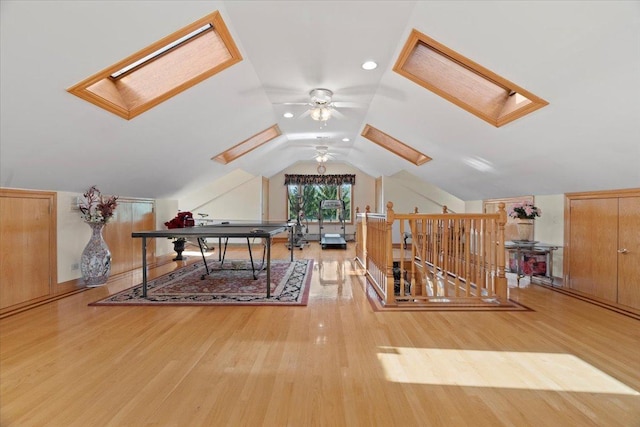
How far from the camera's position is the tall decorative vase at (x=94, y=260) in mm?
4191

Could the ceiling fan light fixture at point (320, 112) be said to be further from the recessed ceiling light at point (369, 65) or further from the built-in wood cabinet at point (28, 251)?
the built-in wood cabinet at point (28, 251)

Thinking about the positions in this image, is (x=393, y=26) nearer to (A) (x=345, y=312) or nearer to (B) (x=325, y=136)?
(A) (x=345, y=312)

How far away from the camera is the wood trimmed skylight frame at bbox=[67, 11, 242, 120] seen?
290 cm

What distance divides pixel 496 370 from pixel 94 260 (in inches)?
184

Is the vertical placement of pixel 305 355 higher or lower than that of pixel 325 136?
lower

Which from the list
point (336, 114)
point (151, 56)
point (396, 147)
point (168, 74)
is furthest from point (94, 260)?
point (396, 147)

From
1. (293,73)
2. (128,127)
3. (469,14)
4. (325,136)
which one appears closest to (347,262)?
(325,136)

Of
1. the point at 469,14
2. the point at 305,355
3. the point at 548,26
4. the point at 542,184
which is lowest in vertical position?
the point at 305,355

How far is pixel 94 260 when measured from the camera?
421 centimetres

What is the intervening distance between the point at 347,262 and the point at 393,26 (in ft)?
14.6

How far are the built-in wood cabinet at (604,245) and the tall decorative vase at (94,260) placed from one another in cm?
611

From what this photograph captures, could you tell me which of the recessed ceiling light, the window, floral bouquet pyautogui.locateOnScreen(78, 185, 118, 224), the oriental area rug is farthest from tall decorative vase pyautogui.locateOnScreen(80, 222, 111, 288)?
the window

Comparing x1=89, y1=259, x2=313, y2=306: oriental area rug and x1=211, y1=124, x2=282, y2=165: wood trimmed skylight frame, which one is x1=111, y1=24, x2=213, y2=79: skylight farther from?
x1=211, y1=124, x2=282, y2=165: wood trimmed skylight frame

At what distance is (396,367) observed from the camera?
2.13m
